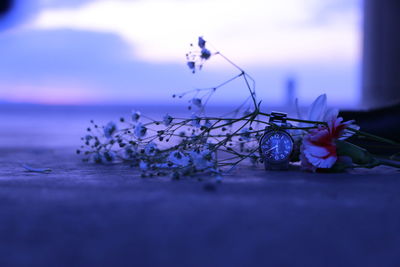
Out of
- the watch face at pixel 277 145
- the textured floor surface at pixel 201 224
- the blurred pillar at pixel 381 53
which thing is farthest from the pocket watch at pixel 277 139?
the blurred pillar at pixel 381 53

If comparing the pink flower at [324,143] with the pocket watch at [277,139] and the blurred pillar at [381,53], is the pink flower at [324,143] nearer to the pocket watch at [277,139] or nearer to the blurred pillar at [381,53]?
the pocket watch at [277,139]

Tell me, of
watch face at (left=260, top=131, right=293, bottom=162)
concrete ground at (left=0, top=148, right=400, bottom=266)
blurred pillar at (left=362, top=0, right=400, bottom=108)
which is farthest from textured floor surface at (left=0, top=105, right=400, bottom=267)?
blurred pillar at (left=362, top=0, right=400, bottom=108)

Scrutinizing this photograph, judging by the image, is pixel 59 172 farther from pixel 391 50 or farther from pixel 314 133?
pixel 391 50

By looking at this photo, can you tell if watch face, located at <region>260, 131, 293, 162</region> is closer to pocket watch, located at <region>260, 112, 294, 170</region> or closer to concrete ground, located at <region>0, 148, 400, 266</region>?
pocket watch, located at <region>260, 112, 294, 170</region>

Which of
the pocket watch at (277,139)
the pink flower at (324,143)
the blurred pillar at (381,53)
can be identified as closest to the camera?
the pink flower at (324,143)

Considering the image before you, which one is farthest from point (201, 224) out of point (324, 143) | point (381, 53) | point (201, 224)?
point (381, 53)

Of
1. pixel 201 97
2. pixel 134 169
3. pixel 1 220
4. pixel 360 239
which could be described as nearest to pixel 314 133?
pixel 201 97
